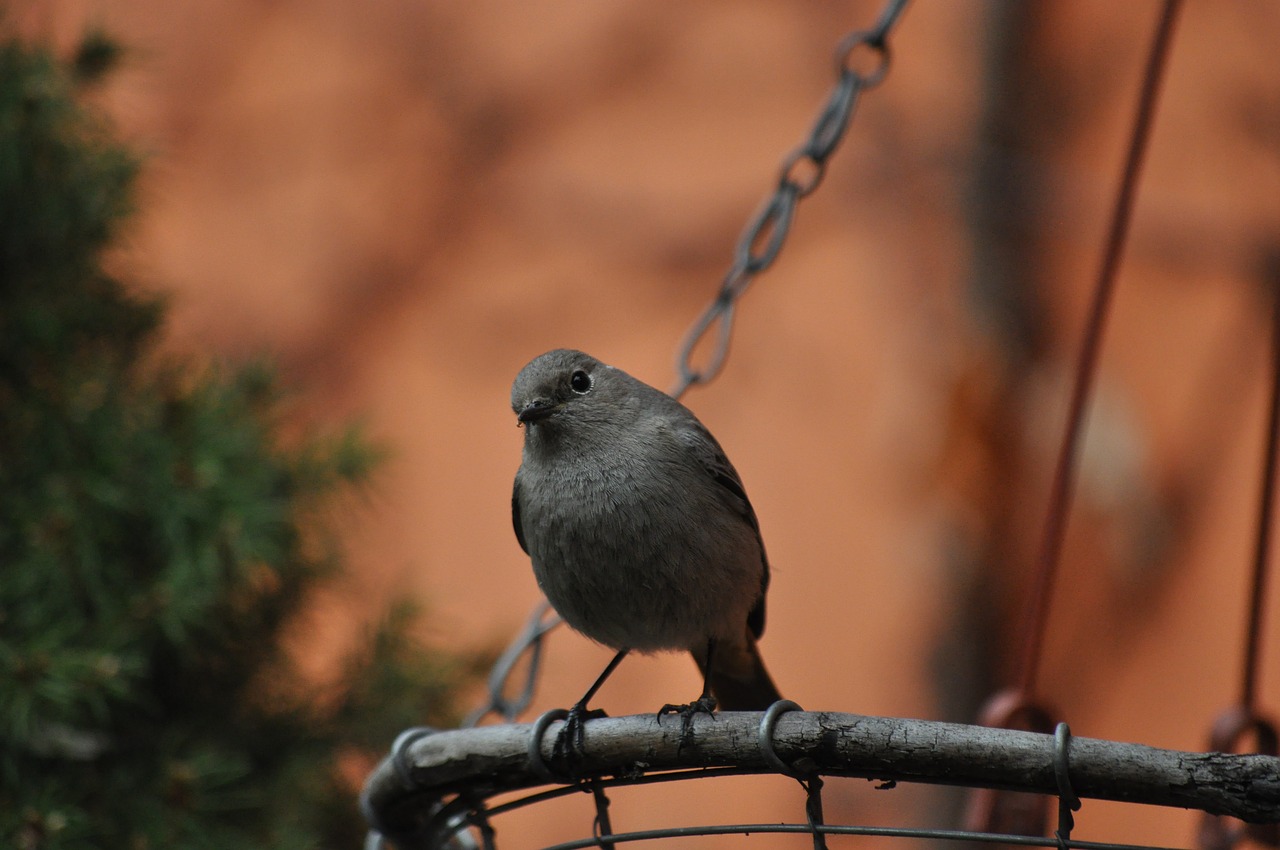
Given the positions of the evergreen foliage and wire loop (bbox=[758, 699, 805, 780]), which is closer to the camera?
wire loop (bbox=[758, 699, 805, 780])

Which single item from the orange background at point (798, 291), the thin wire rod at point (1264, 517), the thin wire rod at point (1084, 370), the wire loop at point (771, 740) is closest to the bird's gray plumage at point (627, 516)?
the thin wire rod at point (1084, 370)

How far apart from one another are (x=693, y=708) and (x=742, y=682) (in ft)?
1.93

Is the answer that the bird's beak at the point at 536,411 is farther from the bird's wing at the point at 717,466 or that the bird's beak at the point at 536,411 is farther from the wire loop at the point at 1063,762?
the wire loop at the point at 1063,762

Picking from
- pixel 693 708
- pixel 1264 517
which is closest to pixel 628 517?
pixel 693 708

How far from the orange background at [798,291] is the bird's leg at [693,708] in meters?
1.56

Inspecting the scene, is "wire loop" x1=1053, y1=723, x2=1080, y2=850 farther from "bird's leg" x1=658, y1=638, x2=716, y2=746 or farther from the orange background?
the orange background

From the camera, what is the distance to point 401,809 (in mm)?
1314

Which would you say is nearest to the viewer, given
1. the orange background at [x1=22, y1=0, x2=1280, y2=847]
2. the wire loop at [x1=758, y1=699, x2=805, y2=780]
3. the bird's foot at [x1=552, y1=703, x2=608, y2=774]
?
the wire loop at [x1=758, y1=699, x2=805, y2=780]

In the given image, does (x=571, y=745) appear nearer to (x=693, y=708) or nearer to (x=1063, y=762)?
(x=693, y=708)

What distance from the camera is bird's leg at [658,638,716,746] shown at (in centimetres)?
105

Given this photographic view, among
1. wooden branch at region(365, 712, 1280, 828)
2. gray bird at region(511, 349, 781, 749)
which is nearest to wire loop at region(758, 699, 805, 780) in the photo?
wooden branch at region(365, 712, 1280, 828)

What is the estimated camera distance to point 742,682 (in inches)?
75.7

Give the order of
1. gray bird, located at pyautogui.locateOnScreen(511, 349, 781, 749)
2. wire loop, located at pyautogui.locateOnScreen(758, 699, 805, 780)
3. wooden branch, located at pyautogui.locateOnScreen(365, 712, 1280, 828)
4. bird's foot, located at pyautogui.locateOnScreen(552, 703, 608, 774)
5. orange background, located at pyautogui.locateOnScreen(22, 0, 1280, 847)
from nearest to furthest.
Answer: wooden branch, located at pyautogui.locateOnScreen(365, 712, 1280, 828)
wire loop, located at pyautogui.locateOnScreen(758, 699, 805, 780)
bird's foot, located at pyautogui.locateOnScreen(552, 703, 608, 774)
gray bird, located at pyautogui.locateOnScreen(511, 349, 781, 749)
orange background, located at pyautogui.locateOnScreen(22, 0, 1280, 847)

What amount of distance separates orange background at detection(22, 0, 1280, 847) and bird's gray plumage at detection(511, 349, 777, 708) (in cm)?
164
